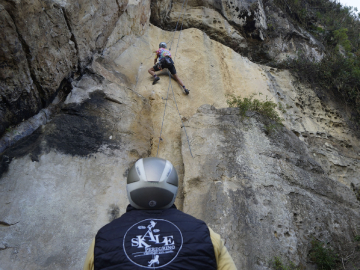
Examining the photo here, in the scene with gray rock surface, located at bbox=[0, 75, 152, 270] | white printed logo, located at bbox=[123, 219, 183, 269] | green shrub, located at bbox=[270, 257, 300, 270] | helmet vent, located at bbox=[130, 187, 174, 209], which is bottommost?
gray rock surface, located at bbox=[0, 75, 152, 270]

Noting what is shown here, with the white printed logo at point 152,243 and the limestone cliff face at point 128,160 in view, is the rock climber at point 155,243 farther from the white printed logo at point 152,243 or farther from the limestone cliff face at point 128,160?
the limestone cliff face at point 128,160

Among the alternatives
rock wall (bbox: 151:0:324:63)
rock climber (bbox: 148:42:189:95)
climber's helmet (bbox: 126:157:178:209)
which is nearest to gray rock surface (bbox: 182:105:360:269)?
rock climber (bbox: 148:42:189:95)

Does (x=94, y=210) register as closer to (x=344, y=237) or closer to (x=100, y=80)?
(x=100, y=80)

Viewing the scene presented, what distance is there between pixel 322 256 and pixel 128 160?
3.36m

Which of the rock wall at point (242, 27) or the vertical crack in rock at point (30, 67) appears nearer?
the vertical crack in rock at point (30, 67)

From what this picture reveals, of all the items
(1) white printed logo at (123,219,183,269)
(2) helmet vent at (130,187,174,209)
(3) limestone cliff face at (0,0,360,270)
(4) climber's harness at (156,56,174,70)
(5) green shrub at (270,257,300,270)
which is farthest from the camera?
(4) climber's harness at (156,56,174,70)

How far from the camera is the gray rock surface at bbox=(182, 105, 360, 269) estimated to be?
4023 mm

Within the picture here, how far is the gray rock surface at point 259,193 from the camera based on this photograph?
158 inches

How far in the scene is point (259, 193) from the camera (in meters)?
4.57

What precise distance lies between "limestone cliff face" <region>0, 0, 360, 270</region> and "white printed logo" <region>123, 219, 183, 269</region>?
2464mm

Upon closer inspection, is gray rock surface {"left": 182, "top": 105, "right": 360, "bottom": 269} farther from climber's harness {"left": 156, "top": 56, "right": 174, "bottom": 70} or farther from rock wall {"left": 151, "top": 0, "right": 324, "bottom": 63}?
rock wall {"left": 151, "top": 0, "right": 324, "bottom": 63}

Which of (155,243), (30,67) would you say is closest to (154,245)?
(155,243)

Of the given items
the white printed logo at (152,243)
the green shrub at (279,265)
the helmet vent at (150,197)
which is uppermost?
the white printed logo at (152,243)

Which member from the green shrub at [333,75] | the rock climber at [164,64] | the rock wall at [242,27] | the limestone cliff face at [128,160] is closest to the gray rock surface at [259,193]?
the limestone cliff face at [128,160]
